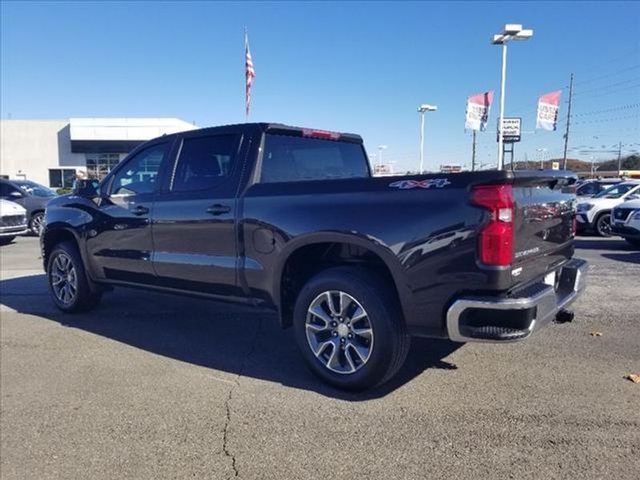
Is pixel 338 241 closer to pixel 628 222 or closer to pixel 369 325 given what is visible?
pixel 369 325

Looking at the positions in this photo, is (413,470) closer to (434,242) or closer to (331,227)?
(434,242)

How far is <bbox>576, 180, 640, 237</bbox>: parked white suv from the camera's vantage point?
1527 centimetres

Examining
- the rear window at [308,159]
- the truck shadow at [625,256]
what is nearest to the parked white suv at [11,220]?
the rear window at [308,159]

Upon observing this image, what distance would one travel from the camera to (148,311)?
6.73 m

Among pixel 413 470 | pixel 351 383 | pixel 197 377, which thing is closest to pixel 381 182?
pixel 351 383

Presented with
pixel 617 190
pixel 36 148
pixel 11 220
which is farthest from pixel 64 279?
pixel 36 148

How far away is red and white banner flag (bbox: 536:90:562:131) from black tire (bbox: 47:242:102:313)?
27.7m

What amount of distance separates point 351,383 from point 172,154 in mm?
2835

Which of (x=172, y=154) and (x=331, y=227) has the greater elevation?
(x=172, y=154)

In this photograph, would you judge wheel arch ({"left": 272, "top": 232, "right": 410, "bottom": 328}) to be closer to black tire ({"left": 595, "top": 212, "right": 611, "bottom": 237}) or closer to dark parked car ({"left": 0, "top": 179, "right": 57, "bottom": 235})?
black tire ({"left": 595, "top": 212, "right": 611, "bottom": 237})

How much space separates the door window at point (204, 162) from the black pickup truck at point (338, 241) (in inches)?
0.5

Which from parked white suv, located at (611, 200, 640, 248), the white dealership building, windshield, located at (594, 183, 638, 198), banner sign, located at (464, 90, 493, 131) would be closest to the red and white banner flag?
banner sign, located at (464, 90, 493, 131)

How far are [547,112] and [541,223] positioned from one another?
28.6 metres

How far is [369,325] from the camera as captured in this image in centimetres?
389
